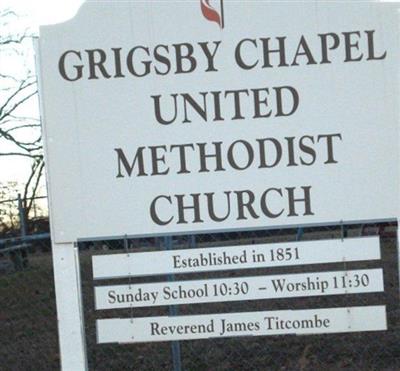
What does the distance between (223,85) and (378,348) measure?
3.03 meters

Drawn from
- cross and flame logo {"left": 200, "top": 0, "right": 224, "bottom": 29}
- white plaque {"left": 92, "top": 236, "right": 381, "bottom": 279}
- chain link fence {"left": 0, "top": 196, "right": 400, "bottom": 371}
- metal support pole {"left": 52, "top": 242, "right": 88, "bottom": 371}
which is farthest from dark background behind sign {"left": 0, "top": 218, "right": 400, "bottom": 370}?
cross and flame logo {"left": 200, "top": 0, "right": 224, "bottom": 29}

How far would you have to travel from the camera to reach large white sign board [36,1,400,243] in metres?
4.55

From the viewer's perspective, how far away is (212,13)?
4.55 metres

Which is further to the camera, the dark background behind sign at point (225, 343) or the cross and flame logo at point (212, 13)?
the dark background behind sign at point (225, 343)

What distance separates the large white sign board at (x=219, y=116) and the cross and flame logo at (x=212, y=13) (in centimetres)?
4

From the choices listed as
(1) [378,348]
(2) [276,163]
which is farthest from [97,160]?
(1) [378,348]

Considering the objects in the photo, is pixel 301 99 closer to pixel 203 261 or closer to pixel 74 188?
pixel 203 261

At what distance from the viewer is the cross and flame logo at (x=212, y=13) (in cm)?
454

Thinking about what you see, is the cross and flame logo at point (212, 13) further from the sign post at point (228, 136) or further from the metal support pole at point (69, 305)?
the metal support pole at point (69, 305)

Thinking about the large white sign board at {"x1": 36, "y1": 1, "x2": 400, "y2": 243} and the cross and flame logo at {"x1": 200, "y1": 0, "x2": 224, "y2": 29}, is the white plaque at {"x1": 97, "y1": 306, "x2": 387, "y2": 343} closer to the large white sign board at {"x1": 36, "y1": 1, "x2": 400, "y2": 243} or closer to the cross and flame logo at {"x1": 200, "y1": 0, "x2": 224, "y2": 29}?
the large white sign board at {"x1": 36, "y1": 1, "x2": 400, "y2": 243}

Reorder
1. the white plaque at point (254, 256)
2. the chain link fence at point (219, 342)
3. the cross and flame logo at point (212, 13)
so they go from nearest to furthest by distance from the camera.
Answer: the cross and flame logo at point (212, 13), the white plaque at point (254, 256), the chain link fence at point (219, 342)

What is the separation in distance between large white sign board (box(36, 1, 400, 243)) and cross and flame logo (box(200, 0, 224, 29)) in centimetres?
4

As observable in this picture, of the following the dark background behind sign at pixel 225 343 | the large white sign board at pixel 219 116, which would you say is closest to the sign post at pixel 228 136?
the large white sign board at pixel 219 116

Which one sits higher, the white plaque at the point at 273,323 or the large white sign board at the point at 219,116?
the large white sign board at the point at 219,116
